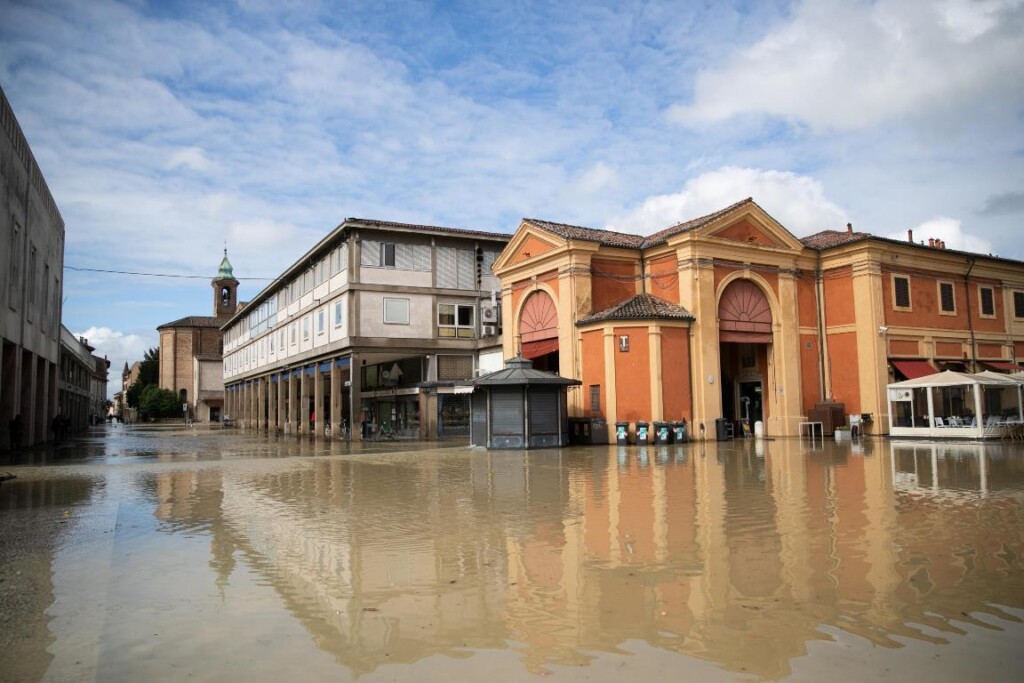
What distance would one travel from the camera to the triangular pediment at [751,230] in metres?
28.3

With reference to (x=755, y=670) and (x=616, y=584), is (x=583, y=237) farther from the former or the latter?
(x=755, y=670)

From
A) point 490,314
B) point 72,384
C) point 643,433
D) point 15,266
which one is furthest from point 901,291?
point 72,384

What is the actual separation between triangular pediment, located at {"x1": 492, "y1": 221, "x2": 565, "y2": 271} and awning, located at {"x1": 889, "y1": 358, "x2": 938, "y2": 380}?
1480cm

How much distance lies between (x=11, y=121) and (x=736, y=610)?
1078 inches

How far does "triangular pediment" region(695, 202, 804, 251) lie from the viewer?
2826 cm

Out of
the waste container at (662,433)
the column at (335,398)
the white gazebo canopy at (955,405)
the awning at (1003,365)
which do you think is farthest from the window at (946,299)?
the column at (335,398)

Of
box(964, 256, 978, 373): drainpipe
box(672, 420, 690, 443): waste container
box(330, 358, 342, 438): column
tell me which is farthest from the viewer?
box(330, 358, 342, 438): column

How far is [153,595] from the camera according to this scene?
614 centimetres

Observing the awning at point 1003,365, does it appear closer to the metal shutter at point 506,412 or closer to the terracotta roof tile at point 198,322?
the metal shutter at point 506,412

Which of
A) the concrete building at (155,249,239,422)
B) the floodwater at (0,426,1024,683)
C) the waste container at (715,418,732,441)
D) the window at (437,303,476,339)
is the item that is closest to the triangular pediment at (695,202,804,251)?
the waste container at (715,418,732,441)

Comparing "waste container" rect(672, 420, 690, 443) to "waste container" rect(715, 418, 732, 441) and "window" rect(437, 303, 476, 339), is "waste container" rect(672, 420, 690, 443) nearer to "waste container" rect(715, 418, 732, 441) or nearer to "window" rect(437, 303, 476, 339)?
"waste container" rect(715, 418, 732, 441)

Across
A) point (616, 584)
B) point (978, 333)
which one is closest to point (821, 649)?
point (616, 584)

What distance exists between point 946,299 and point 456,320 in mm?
22812

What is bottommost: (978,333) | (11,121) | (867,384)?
(867,384)
